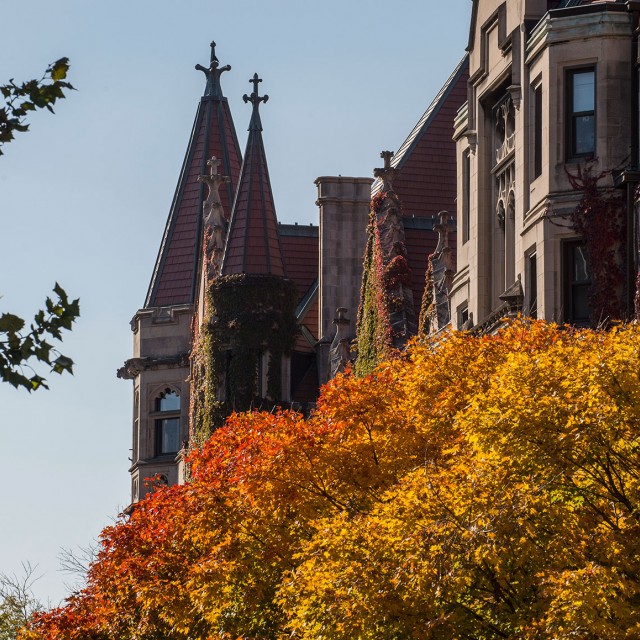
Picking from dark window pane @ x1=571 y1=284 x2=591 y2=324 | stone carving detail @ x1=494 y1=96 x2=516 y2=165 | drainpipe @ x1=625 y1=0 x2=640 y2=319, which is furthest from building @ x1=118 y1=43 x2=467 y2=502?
drainpipe @ x1=625 y1=0 x2=640 y2=319

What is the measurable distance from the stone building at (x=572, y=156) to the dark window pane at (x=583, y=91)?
3cm

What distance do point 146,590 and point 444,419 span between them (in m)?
8.41

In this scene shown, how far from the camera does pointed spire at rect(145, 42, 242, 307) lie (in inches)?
2881

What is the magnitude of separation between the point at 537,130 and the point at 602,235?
3417 millimetres

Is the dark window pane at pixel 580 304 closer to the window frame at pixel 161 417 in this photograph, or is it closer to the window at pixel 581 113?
the window at pixel 581 113

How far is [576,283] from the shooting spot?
4134 cm

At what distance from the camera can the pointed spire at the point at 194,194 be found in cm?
7319

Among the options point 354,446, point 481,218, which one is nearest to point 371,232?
point 481,218

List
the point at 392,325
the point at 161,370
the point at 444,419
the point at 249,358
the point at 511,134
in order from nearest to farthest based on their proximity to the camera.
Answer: the point at 444,419 → the point at 511,134 → the point at 392,325 → the point at 249,358 → the point at 161,370

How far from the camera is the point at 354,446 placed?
35.7 metres

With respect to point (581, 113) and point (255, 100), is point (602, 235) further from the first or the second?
point (255, 100)

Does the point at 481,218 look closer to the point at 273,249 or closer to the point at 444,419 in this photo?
the point at 444,419

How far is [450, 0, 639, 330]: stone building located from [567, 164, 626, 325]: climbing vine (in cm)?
2

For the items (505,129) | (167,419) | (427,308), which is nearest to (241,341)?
(167,419)
